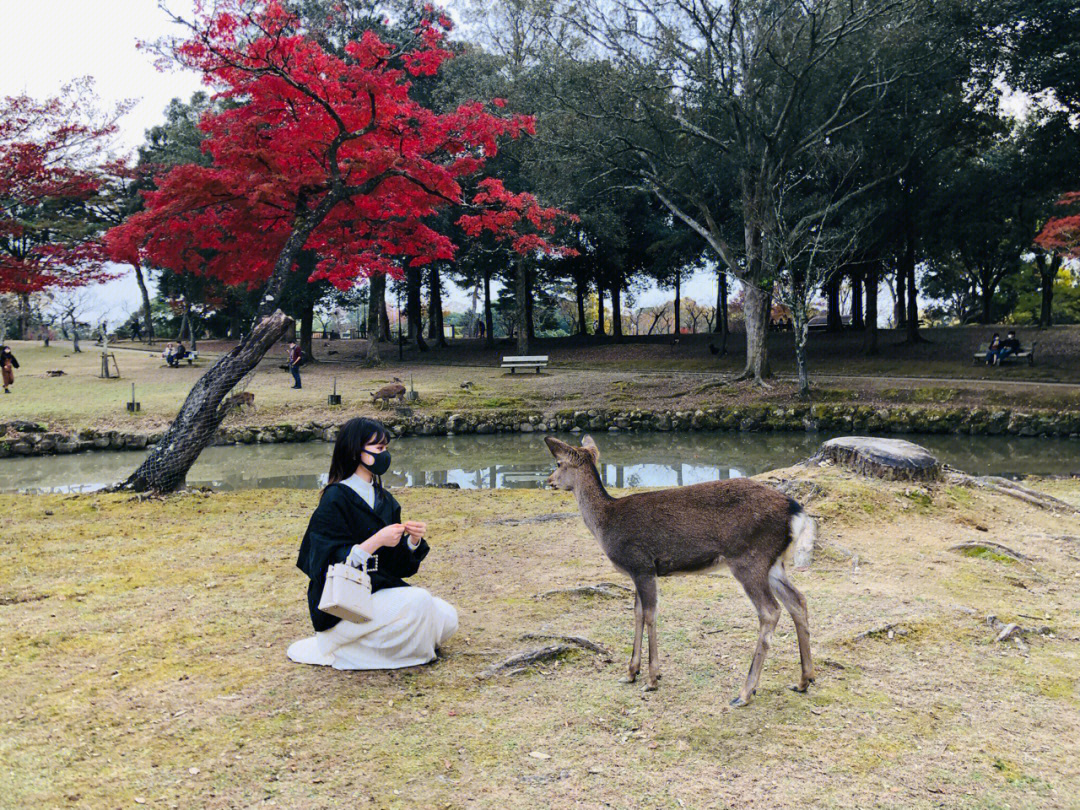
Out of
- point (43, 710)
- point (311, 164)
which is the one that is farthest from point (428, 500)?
point (43, 710)

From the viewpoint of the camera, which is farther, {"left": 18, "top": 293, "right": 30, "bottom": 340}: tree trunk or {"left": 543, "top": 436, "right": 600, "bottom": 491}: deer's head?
{"left": 18, "top": 293, "right": 30, "bottom": 340}: tree trunk

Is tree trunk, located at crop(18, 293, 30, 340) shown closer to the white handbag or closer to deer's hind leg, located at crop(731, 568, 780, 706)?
the white handbag

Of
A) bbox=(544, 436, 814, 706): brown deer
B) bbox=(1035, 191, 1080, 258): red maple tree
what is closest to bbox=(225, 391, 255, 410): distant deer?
bbox=(544, 436, 814, 706): brown deer

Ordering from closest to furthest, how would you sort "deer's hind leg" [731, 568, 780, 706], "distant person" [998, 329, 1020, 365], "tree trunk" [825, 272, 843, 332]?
"deer's hind leg" [731, 568, 780, 706] < "distant person" [998, 329, 1020, 365] < "tree trunk" [825, 272, 843, 332]

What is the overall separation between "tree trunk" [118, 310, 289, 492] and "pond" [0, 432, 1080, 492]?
241 centimetres

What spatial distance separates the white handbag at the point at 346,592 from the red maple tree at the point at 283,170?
24.7 ft

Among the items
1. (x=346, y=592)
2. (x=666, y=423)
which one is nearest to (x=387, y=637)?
(x=346, y=592)

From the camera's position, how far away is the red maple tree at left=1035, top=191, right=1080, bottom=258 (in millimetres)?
22422

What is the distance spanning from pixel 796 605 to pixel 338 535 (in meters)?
2.34

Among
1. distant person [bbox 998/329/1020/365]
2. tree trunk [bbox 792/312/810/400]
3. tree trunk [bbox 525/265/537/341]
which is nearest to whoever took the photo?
tree trunk [bbox 792/312/810/400]

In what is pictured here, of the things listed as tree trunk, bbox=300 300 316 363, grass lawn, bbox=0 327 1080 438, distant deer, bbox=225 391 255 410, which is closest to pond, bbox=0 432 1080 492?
distant deer, bbox=225 391 255 410

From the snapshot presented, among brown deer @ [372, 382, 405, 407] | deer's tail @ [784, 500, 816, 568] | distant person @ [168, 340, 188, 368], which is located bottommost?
deer's tail @ [784, 500, 816, 568]

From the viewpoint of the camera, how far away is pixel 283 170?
1268cm

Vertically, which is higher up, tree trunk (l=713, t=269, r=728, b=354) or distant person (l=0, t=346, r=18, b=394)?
tree trunk (l=713, t=269, r=728, b=354)
